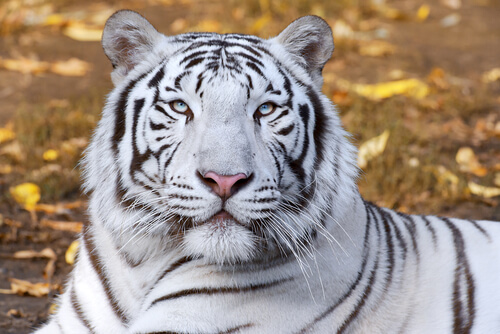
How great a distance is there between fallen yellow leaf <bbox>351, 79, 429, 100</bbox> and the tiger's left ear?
2618 millimetres

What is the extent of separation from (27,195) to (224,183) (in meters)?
2.11

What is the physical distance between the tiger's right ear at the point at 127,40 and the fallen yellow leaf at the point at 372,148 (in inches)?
77.6

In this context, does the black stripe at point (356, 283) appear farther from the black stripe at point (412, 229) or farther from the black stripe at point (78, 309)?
the black stripe at point (78, 309)

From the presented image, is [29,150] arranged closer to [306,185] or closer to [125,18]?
[125,18]

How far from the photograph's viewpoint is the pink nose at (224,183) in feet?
5.16

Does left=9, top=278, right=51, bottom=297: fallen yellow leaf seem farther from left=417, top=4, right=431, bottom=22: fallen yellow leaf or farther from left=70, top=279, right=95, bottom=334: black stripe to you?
left=417, top=4, right=431, bottom=22: fallen yellow leaf

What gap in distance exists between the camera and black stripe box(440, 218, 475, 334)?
1.95 meters

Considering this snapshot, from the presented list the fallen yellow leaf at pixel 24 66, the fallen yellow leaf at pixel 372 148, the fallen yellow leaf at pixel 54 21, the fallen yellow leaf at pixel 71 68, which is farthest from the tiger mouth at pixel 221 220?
the fallen yellow leaf at pixel 54 21

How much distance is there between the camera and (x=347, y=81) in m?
4.89

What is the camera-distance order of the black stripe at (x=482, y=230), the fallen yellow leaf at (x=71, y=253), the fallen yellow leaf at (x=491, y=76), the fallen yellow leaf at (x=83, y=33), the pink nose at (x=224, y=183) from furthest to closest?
the fallen yellow leaf at (x=83, y=33)
the fallen yellow leaf at (x=491, y=76)
the fallen yellow leaf at (x=71, y=253)
the black stripe at (x=482, y=230)
the pink nose at (x=224, y=183)

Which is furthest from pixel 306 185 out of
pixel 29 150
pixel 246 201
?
pixel 29 150

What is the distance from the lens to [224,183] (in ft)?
5.15

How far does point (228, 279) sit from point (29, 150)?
8.11 feet

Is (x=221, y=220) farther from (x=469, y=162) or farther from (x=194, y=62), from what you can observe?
(x=469, y=162)
